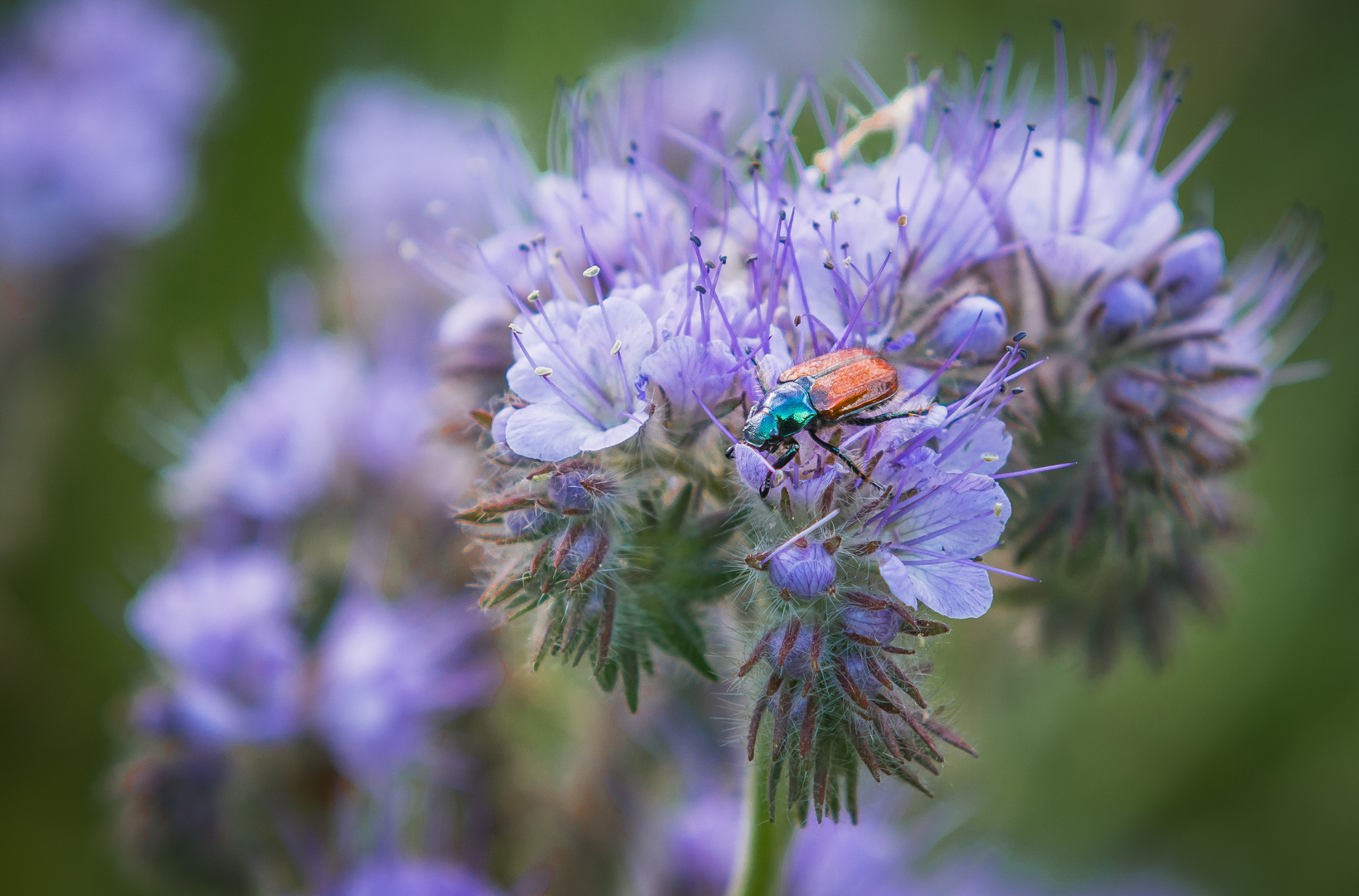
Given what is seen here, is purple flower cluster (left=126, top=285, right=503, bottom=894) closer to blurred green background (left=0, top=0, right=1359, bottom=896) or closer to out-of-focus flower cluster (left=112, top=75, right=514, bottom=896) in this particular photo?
out-of-focus flower cluster (left=112, top=75, right=514, bottom=896)

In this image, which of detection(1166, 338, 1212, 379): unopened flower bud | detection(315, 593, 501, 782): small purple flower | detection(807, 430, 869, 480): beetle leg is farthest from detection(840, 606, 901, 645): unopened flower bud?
detection(315, 593, 501, 782): small purple flower

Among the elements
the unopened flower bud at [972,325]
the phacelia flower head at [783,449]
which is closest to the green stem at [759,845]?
the phacelia flower head at [783,449]

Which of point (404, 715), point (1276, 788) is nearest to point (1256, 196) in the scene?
point (1276, 788)

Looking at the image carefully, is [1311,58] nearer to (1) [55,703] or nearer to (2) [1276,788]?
(2) [1276,788]

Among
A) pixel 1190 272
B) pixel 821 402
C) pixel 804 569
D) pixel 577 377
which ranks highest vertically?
pixel 1190 272

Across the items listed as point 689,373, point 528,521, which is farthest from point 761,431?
point 528,521

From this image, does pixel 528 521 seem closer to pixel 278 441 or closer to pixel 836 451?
pixel 836 451
